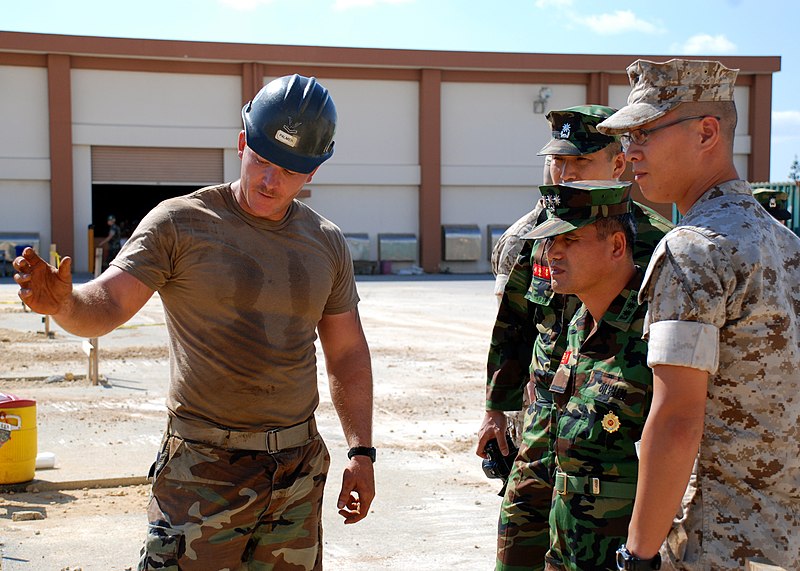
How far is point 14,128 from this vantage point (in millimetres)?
31266

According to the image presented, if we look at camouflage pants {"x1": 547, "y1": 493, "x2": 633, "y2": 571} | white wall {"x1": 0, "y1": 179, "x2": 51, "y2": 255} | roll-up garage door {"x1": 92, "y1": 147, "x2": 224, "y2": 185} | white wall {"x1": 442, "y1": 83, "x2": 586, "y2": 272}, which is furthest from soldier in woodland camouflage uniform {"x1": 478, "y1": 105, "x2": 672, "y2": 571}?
white wall {"x1": 442, "y1": 83, "x2": 586, "y2": 272}

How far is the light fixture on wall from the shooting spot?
113ft

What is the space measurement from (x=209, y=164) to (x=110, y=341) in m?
19.2

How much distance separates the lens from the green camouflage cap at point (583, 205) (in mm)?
3084

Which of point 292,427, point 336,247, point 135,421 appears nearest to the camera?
point 292,427

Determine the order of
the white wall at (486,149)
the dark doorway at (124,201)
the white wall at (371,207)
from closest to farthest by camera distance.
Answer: the white wall at (371,207) → the white wall at (486,149) → the dark doorway at (124,201)

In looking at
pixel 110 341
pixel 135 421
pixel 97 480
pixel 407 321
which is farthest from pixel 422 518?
pixel 407 321

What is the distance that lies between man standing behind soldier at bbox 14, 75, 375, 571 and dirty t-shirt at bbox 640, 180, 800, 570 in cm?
125

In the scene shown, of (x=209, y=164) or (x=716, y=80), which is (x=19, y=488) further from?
(x=209, y=164)

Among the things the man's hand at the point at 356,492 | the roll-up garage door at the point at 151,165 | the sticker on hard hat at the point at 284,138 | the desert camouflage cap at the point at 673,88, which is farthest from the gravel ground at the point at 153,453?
the roll-up garage door at the point at 151,165

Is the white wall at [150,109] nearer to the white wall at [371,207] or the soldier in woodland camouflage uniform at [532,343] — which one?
the white wall at [371,207]

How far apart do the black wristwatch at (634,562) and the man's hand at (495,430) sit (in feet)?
5.38

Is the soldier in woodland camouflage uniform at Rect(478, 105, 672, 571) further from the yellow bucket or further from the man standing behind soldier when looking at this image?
the yellow bucket

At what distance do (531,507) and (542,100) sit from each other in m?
32.2
